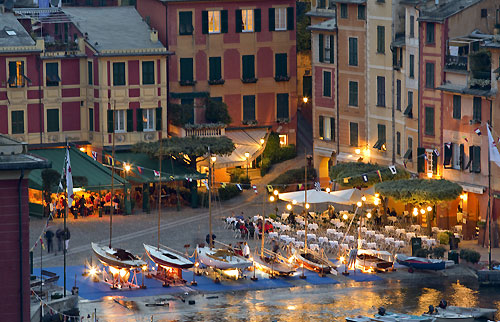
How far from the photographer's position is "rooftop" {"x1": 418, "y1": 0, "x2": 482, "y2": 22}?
90.5 meters

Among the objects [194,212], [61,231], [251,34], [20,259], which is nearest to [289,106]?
[251,34]

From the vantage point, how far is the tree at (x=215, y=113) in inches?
4161

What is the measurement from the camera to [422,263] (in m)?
81.7

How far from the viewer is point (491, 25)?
9194 cm

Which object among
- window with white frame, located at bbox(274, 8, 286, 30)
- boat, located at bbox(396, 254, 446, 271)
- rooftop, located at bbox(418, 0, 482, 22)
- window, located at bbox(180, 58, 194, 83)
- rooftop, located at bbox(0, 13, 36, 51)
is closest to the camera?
boat, located at bbox(396, 254, 446, 271)

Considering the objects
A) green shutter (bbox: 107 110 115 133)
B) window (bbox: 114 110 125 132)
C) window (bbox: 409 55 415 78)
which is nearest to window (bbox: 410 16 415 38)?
window (bbox: 409 55 415 78)

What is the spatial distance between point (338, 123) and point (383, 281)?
2486 cm

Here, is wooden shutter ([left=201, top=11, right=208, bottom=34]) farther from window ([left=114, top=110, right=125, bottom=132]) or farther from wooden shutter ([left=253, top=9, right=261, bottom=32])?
window ([left=114, top=110, right=125, bottom=132])

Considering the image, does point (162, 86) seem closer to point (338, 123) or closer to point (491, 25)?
point (338, 123)

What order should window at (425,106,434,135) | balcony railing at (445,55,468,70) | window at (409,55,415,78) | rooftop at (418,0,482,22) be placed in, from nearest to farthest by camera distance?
balcony railing at (445,55,468,70), rooftop at (418,0,482,22), window at (425,106,434,135), window at (409,55,415,78)

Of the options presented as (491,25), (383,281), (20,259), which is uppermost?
(491,25)

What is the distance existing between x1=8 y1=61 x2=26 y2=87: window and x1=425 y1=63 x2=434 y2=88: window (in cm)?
2522

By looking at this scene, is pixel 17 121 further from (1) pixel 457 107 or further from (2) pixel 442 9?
(1) pixel 457 107

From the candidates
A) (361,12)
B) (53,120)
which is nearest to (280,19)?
(361,12)
